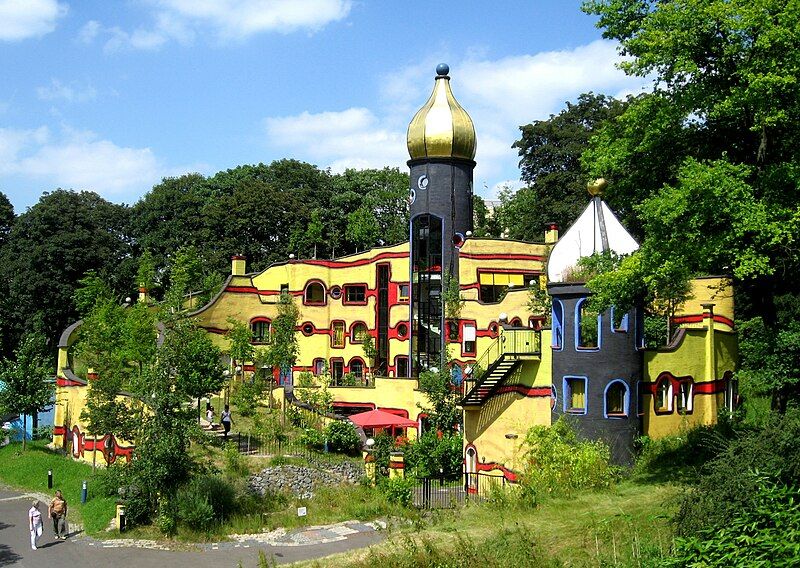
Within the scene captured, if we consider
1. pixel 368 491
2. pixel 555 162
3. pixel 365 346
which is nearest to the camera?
pixel 368 491

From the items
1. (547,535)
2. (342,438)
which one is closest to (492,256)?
(342,438)

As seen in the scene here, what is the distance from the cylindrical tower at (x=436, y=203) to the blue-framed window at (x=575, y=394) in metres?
13.2

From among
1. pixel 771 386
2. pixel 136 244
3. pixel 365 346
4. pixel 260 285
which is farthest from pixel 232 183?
pixel 771 386

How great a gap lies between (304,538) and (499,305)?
15448 mm

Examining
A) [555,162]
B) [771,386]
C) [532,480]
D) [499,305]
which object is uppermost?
[555,162]

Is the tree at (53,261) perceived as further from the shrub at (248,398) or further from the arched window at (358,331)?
the shrub at (248,398)

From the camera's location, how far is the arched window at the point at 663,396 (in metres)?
24.2

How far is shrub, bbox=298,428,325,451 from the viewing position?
29641 mm

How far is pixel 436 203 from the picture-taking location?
36.2m

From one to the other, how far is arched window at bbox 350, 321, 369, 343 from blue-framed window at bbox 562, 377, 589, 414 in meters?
17.9

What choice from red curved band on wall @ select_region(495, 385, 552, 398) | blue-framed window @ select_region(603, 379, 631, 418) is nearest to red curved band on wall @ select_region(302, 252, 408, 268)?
red curved band on wall @ select_region(495, 385, 552, 398)

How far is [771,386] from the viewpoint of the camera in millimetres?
17500

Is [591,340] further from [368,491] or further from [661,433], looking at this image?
[368,491]

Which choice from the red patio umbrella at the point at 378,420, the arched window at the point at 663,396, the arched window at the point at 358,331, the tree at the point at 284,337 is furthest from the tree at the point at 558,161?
the arched window at the point at 663,396
